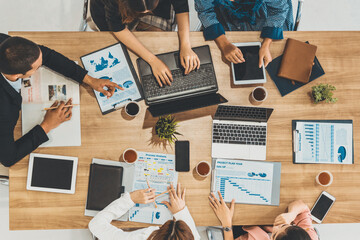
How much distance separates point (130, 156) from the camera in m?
1.54

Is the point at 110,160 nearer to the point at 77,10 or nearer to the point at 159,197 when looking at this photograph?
the point at 159,197

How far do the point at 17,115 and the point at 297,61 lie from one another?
5.21ft

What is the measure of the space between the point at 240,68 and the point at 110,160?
35.6 inches

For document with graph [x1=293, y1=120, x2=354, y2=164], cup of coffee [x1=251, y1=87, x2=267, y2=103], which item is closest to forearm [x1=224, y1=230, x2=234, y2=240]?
document with graph [x1=293, y1=120, x2=354, y2=164]

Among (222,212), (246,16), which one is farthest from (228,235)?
(246,16)

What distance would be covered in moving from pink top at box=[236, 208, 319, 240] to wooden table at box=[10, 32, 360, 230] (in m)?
0.09

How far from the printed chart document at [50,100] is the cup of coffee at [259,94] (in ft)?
3.26

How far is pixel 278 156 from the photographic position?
1.63m

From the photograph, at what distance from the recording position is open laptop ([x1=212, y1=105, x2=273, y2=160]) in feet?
5.24

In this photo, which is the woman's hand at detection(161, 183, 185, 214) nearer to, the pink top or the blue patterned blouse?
the pink top

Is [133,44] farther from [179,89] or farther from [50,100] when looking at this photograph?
[50,100]

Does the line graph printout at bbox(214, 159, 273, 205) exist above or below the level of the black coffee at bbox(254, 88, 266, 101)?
below

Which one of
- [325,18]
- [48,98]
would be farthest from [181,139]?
[325,18]

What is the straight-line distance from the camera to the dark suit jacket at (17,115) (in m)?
1.42
